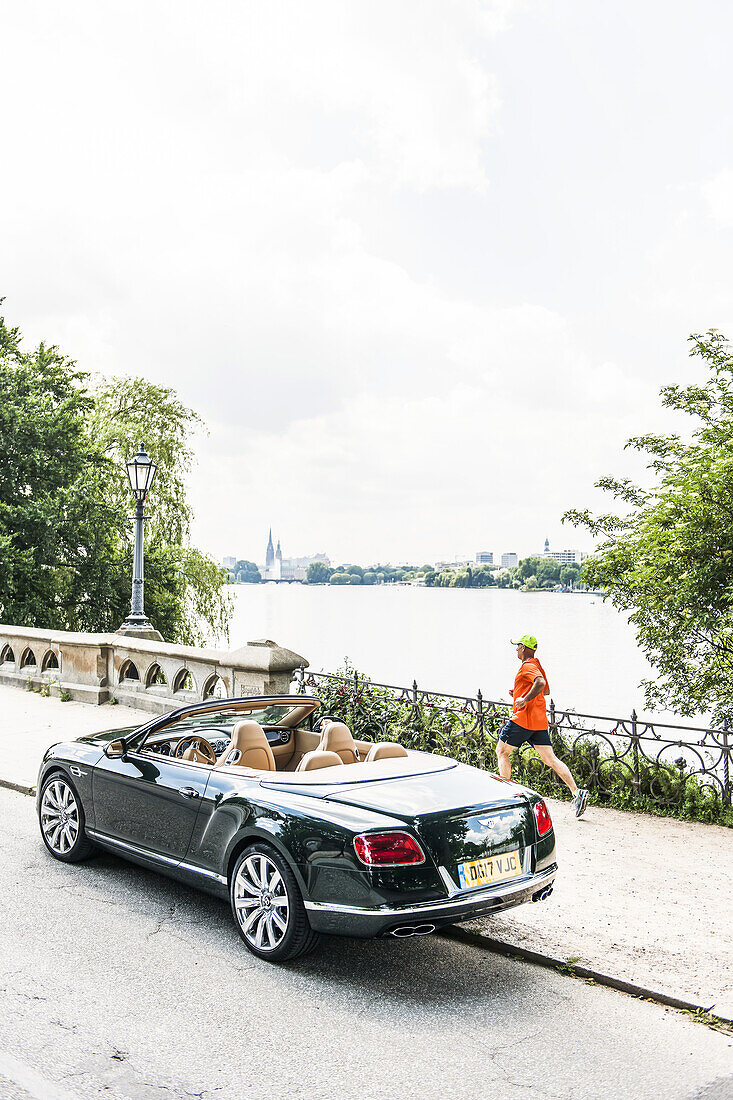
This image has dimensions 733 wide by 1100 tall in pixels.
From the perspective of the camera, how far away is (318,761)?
18.4ft

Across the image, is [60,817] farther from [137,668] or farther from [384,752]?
[137,668]

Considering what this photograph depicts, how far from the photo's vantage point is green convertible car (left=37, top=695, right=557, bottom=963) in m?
4.67

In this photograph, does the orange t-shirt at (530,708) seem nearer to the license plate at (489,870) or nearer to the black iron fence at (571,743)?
the black iron fence at (571,743)

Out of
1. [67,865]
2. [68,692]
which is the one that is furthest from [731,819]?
[68,692]

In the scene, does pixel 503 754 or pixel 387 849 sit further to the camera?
pixel 503 754

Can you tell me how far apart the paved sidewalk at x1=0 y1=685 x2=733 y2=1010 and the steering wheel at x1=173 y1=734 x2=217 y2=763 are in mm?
1957

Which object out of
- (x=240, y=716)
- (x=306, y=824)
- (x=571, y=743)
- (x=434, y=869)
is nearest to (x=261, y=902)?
(x=306, y=824)

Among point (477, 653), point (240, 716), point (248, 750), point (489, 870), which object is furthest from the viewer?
point (477, 653)

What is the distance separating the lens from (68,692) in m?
15.2

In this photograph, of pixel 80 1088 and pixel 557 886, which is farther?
pixel 557 886

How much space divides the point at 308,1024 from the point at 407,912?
0.68m

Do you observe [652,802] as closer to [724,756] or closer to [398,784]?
[724,756]

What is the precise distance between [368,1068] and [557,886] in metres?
2.85

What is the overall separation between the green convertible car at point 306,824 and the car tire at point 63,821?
3cm
